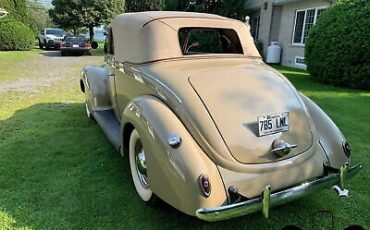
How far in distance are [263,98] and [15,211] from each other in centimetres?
261

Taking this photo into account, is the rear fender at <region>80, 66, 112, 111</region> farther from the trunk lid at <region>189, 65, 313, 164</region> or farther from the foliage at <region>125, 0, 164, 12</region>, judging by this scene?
the foliage at <region>125, 0, 164, 12</region>

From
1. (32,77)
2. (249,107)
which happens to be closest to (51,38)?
(32,77)

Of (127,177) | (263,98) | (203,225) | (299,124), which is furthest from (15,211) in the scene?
(299,124)

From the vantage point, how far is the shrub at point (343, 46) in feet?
29.9

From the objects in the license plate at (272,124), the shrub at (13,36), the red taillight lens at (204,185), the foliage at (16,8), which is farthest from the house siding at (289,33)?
the foliage at (16,8)

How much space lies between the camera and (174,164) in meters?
2.61

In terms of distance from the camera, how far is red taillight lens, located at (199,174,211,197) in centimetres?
249

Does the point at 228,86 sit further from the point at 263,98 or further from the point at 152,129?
the point at 152,129

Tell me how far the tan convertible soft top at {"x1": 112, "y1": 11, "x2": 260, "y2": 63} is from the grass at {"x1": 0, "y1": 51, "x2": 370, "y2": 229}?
1.44m

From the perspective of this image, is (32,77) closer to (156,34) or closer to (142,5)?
(156,34)

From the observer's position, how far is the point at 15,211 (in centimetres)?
317

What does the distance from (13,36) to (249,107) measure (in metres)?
24.2

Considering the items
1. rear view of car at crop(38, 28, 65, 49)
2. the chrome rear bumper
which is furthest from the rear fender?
rear view of car at crop(38, 28, 65, 49)

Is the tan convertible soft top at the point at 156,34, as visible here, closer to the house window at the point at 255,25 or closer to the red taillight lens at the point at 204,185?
the red taillight lens at the point at 204,185
